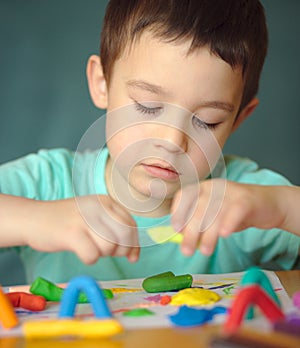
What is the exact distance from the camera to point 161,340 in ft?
1.38

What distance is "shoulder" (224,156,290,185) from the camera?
36.6 inches

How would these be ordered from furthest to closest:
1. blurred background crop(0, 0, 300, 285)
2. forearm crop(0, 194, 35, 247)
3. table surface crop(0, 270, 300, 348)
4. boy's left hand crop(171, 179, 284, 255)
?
blurred background crop(0, 0, 300, 285) → forearm crop(0, 194, 35, 247) → boy's left hand crop(171, 179, 284, 255) → table surface crop(0, 270, 300, 348)

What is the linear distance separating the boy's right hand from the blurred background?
0.49 metres

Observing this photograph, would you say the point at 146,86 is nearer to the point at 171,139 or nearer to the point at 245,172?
the point at 171,139

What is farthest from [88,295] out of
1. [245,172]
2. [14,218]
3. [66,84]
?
[66,84]

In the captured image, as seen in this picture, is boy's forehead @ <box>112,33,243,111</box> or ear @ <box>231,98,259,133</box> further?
ear @ <box>231,98,259,133</box>

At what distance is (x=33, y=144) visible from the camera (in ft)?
3.52

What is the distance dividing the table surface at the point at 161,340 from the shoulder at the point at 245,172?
50 centimetres

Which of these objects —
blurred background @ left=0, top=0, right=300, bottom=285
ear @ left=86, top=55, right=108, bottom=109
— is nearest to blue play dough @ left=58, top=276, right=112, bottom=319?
ear @ left=86, top=55, right=108, bottom=109

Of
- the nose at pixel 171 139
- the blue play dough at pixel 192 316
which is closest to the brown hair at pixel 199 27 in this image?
the nose at pixel 171 139

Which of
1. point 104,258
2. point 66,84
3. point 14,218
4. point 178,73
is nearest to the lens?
point 14,218

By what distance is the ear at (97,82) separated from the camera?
35.7 inches

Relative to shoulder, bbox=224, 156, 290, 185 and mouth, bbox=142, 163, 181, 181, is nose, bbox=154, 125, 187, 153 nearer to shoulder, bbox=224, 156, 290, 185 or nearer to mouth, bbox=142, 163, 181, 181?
mouth, bbox=142, 163, 181, 181

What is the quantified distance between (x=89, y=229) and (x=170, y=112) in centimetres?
24
